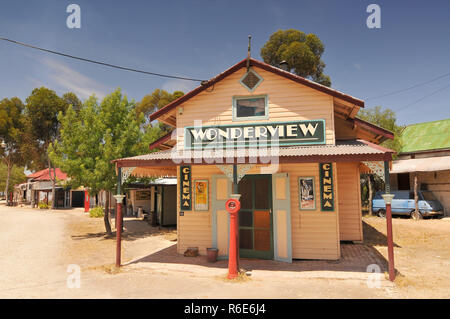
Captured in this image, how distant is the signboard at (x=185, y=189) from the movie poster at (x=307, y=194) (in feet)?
11.8

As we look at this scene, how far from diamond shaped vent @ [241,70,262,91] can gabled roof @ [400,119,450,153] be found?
17.3 meters

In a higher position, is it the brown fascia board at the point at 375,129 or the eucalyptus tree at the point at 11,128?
the eucalyptus tree at the point at 11,128

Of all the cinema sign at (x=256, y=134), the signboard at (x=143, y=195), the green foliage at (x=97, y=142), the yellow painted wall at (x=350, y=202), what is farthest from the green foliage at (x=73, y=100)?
the yellow painted wall at (x=350, y=202)

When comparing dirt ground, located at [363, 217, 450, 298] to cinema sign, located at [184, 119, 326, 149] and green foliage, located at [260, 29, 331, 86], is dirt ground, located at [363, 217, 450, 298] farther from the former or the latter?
green foliage, located at [260, 29, 331, 86]

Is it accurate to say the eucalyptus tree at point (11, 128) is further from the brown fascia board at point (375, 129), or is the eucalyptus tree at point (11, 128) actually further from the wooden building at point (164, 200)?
the brown fascia board at point (375, 129)

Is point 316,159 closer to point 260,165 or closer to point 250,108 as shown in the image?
point 260,165

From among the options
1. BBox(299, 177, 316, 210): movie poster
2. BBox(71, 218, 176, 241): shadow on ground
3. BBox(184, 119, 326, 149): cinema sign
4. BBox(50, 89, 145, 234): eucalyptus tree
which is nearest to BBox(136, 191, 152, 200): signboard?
BBox(71, 218, 176, 241): shadow on ground

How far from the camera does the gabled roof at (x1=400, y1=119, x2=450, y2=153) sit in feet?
69.4

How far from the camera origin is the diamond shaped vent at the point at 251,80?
32.6ft

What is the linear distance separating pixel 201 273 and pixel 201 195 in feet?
9.07

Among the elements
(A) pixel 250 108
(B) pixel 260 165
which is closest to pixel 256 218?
(B) pixel 260 165

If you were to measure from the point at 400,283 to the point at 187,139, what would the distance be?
720cm
